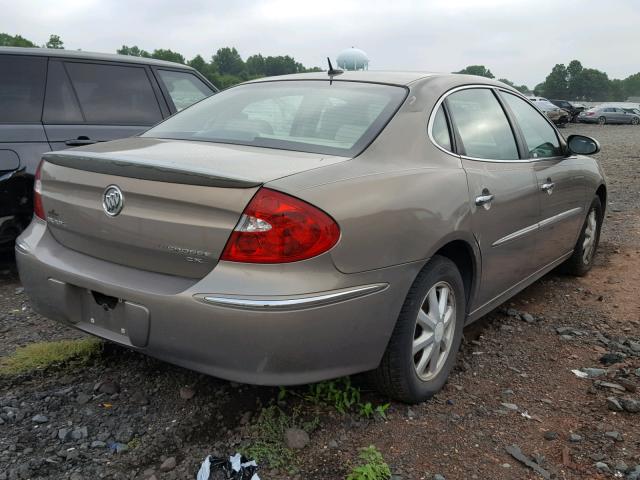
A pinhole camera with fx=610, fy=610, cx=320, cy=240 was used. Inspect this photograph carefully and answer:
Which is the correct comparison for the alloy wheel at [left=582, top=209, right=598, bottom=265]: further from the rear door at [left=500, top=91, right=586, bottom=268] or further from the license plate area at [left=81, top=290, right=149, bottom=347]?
the license plate area at [left=81, top=290, right=149, bottom=347]

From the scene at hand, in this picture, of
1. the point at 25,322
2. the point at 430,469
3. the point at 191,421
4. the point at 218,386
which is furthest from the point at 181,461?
the point at 25,322

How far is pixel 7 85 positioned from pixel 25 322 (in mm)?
1781

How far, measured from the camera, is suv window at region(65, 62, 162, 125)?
484cm

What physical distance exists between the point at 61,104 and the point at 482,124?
10.4 ft

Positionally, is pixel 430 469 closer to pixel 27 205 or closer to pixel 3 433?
pixel 3 433

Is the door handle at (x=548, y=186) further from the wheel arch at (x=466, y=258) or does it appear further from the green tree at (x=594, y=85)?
the green tree at (x=594, y=85)

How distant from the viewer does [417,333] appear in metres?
2.74

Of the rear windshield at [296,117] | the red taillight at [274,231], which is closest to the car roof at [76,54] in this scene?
the rear windshield at [296,117]

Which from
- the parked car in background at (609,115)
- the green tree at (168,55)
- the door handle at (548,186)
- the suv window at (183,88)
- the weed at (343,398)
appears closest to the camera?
the weed at (343,398)

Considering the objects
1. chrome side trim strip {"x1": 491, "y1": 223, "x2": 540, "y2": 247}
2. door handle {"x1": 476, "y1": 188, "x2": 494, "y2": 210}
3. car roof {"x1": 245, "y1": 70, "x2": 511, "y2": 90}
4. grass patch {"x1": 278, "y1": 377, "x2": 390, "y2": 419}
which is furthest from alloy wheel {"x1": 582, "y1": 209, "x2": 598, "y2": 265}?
grass patch {"x1": 278, "y1": 377, "x2": 390, "y2": 419}

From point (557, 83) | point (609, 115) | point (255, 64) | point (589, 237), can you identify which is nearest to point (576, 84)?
point (557, 83)

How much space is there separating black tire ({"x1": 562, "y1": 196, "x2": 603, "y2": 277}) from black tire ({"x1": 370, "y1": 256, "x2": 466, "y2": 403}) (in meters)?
2.26

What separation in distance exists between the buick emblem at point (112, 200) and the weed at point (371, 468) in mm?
1323

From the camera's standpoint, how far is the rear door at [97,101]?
4.61m
